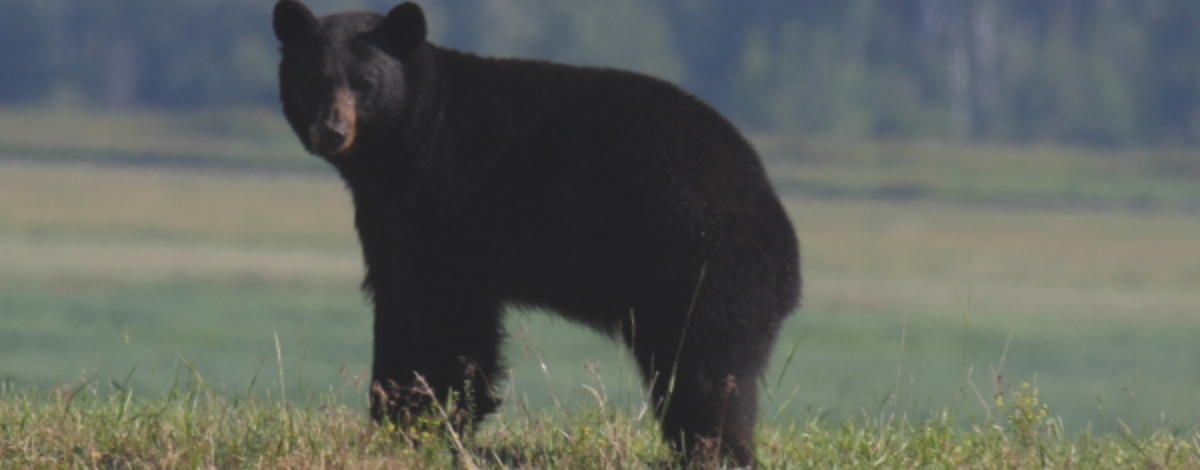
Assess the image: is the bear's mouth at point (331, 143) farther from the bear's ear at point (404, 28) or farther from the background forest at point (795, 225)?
the background forest at point (795, 225)

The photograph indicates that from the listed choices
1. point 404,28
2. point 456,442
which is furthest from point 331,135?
point 456,442

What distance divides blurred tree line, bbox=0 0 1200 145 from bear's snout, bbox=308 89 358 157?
116655 mm

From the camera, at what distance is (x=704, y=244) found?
5.98 meters

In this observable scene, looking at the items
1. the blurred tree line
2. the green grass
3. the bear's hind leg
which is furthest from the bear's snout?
the blurred tree line

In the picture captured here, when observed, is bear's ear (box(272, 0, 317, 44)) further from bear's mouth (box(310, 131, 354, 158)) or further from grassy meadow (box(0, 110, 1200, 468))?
grassy meadow (box(0, 110, 1200, 468))

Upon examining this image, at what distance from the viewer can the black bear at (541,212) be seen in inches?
237

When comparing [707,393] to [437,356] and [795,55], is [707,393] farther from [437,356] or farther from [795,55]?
[795,55]

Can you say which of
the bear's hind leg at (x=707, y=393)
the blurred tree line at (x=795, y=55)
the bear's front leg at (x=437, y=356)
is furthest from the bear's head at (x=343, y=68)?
the blurred tree line at (x=795, y=55)

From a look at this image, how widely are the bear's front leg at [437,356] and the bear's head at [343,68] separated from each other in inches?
21.0

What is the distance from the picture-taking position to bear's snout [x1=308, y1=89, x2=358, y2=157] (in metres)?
6.13

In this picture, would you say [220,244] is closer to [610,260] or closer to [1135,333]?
[1135,333]

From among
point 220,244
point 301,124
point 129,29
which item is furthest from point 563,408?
point 129,29

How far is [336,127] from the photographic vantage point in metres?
6.12

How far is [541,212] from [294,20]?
887 millimetres
